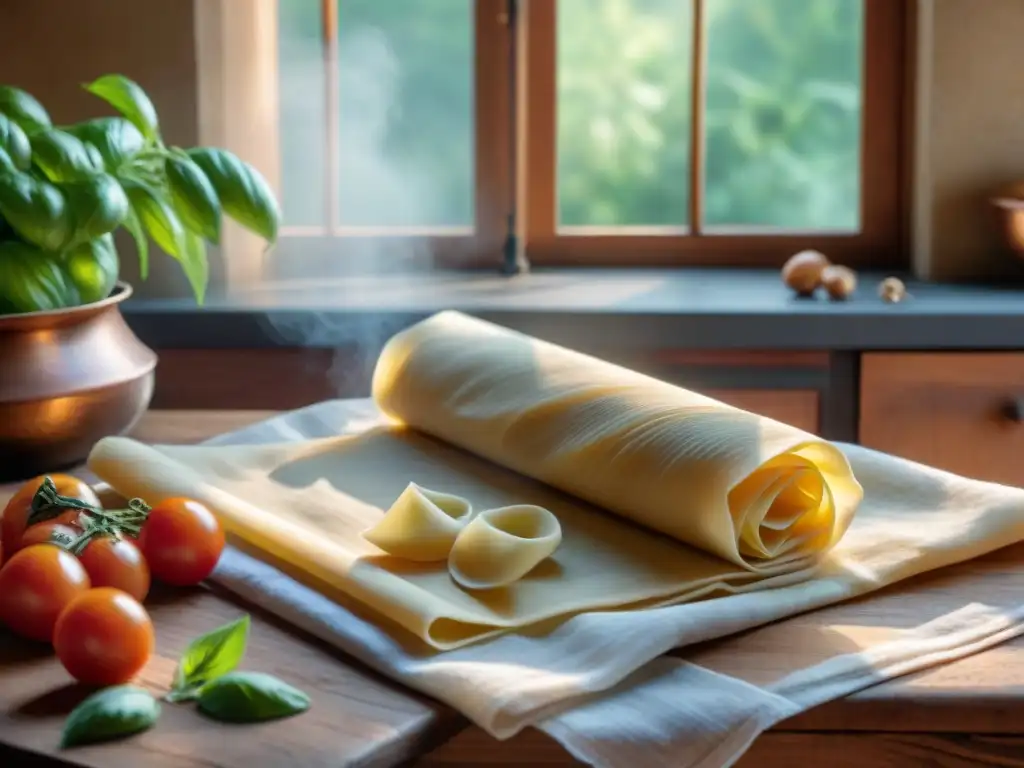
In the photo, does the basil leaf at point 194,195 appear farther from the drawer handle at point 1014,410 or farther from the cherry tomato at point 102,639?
the drawer handle at point 1014,410

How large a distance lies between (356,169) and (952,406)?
1.19 metres

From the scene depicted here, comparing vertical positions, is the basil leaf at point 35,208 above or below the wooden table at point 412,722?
above

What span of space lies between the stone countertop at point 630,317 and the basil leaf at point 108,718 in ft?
4.73

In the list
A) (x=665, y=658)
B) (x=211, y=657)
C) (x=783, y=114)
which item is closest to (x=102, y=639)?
(x=211, y=657)

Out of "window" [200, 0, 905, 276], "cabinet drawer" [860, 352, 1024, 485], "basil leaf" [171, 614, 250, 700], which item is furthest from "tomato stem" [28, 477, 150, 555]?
"window" [200, 0, 905, 276]

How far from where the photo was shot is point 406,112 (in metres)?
2.68

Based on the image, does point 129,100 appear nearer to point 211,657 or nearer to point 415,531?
point 415,531

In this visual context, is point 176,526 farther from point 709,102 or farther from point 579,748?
point 709,102

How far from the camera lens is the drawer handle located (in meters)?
2.07

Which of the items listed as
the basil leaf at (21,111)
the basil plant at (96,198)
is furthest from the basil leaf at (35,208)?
the basil leaf at (21,111)

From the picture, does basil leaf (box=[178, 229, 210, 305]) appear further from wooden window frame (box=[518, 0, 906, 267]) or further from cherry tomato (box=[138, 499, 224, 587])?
wooden window frame (box=[518, 0, 906, 267])

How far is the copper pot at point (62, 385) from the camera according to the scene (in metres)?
1.19

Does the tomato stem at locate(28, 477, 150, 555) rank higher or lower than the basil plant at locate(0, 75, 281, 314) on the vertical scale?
lower

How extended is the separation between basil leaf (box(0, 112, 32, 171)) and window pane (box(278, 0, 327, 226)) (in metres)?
1.49
